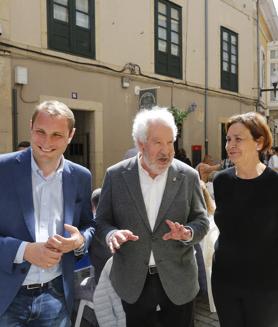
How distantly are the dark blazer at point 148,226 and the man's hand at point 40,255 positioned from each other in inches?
18.9

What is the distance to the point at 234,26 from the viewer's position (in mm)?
14852

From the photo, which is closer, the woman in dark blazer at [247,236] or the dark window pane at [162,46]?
the woman in dark blazer at [247,236]

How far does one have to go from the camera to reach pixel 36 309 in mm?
1898

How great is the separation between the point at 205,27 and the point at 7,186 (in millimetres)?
12633

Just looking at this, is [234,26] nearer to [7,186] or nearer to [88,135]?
[88,135]

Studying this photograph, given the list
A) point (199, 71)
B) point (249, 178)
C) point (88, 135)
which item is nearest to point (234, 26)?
point (199, 71)

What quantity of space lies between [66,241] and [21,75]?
6660mm

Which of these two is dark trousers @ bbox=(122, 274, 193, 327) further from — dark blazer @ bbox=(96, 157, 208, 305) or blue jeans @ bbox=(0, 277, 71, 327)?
blue jeans @ bbox=(0, 277, 71, 327)

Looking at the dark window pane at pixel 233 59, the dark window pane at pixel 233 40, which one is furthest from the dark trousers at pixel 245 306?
the dark window pane at pixel 233 40

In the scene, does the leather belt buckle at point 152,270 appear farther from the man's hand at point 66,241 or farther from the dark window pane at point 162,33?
the dark window pane at point 162,33

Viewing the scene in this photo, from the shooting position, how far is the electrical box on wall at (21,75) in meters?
7.72

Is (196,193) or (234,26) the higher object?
(234,26)

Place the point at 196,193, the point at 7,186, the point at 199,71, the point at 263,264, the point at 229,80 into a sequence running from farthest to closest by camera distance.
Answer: the point at 229,80, the point at 199,71, the point at 196,193, the point at 263,264, the point at 7,186

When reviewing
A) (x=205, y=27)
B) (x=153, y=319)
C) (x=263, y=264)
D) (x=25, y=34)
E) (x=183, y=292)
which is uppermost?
(x=205, y=27)
